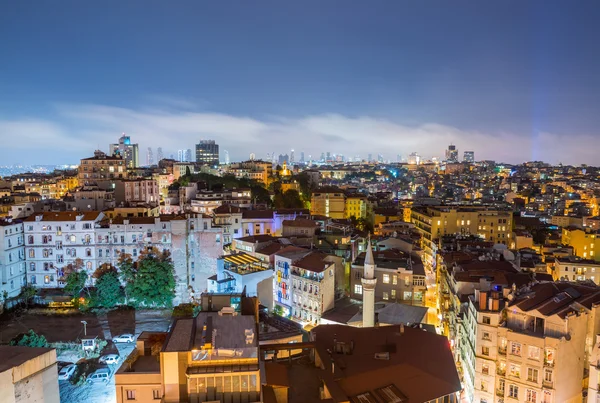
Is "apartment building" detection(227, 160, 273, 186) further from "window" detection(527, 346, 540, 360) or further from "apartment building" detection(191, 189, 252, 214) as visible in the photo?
"window" detection(527, 346, 540, 360)

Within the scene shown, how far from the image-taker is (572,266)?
113 feet

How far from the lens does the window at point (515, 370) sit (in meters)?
17.0

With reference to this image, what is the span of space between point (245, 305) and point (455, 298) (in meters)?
16.2

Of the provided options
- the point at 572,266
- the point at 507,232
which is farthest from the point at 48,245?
the point at 507,232

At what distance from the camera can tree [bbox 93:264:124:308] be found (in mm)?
32406

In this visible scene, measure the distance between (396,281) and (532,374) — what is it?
1114cm

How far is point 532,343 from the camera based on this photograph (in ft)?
54.4

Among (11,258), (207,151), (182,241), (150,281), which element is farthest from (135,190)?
(207,151)

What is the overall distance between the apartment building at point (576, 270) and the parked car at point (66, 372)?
110 ft

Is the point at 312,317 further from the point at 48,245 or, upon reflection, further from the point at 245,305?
the point at 48,245

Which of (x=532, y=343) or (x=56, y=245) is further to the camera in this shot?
(x=56, y=245)

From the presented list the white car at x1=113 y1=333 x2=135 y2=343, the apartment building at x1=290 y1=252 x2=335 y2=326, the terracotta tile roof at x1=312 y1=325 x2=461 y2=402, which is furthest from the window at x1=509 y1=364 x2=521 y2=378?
the white car at x1=113 y1=333 x2=135 y2=343

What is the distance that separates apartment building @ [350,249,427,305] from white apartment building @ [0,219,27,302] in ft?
82.1

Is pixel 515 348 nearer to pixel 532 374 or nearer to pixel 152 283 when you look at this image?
pixel 532 374
